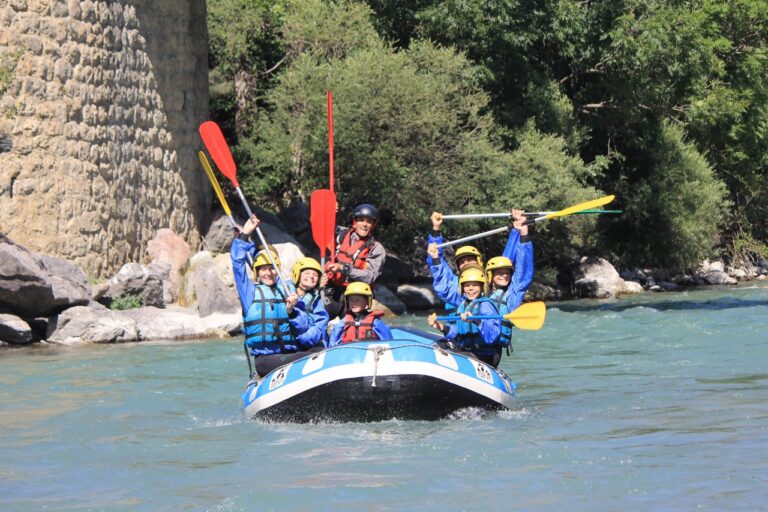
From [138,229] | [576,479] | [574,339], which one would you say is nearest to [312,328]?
[576,479]

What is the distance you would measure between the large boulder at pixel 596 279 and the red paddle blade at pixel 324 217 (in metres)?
11.5

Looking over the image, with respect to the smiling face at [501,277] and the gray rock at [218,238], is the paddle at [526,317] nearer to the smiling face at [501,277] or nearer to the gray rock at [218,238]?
the smiling face at [501,277]

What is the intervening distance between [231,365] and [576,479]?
6.05 metres

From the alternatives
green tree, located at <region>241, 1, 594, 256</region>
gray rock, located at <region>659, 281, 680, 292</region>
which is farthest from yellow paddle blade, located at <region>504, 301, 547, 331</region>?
gray rock, located at <region>659, 281, 680, 292</region>

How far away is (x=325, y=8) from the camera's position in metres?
19.5

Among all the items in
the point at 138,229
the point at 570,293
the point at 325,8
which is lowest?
the point at 570,293

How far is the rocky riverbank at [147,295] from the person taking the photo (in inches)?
488

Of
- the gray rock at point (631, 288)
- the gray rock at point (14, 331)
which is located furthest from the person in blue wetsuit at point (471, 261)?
the gray rock at point (631, 288)

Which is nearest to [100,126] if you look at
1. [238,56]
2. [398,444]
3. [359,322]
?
[238,56]

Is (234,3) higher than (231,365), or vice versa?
(234,3)

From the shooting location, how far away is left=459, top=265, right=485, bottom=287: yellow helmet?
8.13m

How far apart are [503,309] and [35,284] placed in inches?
239

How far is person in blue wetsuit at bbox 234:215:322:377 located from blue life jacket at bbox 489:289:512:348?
1314 millimetres

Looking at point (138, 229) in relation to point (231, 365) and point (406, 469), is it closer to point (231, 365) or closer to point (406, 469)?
point (231, 365)
